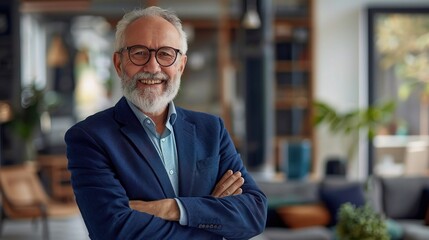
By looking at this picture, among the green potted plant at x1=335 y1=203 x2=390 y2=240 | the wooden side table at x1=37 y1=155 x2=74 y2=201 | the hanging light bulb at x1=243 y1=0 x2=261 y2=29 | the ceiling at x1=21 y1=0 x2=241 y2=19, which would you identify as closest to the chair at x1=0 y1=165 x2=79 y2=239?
the wooden side table at x1=37 y1=155 x2=74 y2=201

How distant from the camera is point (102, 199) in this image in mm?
2023

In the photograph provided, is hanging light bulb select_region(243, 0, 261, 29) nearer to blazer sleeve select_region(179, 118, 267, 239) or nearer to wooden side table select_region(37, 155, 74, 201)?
wooden side table select_region(37, 155, 74, 201)

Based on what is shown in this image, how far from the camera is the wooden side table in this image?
40.9 feet

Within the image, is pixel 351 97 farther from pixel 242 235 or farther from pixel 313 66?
pixel 242 235

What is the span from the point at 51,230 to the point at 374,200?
14.2ft

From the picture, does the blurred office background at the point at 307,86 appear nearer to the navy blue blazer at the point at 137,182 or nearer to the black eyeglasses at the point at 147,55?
the navy blue blazer at the point at 137,182

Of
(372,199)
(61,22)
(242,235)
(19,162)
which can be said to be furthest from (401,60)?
(242,235)

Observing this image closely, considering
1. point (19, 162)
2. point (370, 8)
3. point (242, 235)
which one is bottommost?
point (19, 162)

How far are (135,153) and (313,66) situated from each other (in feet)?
33.0

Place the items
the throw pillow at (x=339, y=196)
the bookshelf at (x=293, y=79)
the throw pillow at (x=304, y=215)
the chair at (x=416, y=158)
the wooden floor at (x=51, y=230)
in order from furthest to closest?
the bookshelf at (x=293, y=79)
the chair at (x=416, y=158)
the wooden floor at (x=51, y=230)
the throw pillow at (x=339, y=196)
the throw pillow at (x=304, y=215)

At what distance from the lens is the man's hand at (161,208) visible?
80.0 inches

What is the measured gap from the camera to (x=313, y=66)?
1193 centimetres

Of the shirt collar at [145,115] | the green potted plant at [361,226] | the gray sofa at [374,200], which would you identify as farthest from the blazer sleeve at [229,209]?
the gray sofa at [374,200]

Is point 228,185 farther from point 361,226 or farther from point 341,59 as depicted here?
point 341,59
